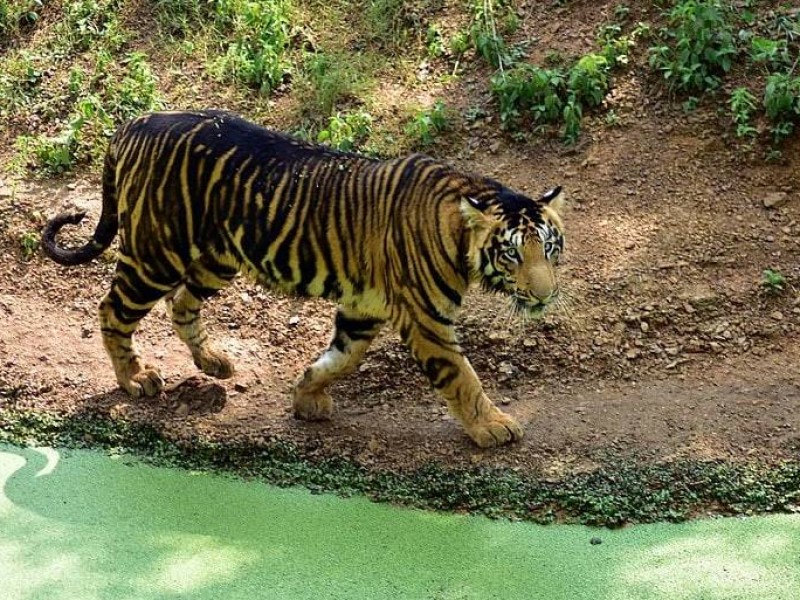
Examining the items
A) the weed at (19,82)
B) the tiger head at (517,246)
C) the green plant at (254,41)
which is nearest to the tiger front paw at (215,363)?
the tiger head at (517,246)

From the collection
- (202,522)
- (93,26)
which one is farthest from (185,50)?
(202,522)

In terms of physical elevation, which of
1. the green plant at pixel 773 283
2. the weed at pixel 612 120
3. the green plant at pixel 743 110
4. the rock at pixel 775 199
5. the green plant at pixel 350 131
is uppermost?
the green plant at pixel 743 110

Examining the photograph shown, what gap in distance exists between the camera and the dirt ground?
18.0 feet

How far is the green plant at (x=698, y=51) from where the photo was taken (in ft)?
23.7

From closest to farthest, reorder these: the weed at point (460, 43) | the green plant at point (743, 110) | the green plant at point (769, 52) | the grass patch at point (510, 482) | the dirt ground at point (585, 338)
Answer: the grass patch at point (510, 482), the dirt ground at point (585, 338), the green plant at point (743, 110), the green plant at point (769, 52), the weed at point (460, 43)

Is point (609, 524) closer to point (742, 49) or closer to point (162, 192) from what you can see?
point (162, 192)

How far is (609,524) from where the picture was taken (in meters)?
4.77

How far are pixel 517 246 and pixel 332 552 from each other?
164cm

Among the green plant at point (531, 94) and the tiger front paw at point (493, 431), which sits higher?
the green plant at point (531, 94)

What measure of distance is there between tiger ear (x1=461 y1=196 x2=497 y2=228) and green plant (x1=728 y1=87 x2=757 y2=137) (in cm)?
271

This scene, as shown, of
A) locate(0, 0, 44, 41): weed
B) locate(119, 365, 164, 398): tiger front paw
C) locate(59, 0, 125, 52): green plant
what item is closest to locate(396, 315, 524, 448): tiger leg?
locate(119, 365, 164, 398): tiger front paw

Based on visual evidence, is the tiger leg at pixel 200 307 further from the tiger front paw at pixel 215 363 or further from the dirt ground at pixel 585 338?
the dirt ground at pixel 585 338

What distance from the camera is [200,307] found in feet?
20.1

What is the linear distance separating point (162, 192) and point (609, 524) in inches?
113
